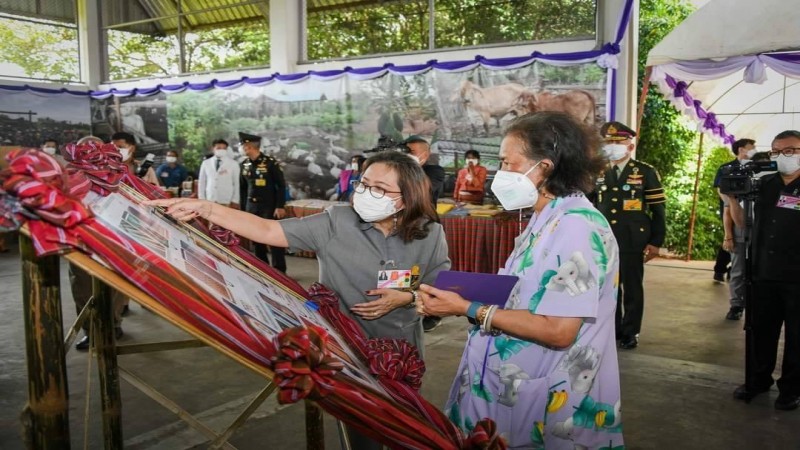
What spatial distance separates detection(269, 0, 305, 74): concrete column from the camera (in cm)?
1053

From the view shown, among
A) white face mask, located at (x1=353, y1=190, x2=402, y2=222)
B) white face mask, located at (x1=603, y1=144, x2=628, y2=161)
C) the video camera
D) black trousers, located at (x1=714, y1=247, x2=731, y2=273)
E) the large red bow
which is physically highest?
the video camera

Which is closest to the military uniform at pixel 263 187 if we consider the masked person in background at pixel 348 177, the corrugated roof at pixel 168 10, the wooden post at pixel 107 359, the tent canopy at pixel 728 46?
the masked person in background at pixel 348 177

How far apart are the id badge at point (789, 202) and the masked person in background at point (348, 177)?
574cm

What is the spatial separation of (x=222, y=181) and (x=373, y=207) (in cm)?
759

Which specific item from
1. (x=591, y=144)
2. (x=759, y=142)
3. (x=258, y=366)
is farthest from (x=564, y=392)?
(x=759, y=142)

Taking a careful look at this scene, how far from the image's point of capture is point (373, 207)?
6.21 ft

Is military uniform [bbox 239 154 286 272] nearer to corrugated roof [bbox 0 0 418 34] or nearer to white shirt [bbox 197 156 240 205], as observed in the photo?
white shirt [bbox 197 156 240 205]

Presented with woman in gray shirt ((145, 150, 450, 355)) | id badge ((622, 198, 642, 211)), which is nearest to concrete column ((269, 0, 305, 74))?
id badge ((622, 198, 642, 211))

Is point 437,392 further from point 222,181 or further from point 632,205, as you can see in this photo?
point 222,181

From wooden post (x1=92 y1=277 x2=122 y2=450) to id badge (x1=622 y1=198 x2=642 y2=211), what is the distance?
3.64 meters

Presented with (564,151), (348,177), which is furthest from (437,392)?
(348,177)

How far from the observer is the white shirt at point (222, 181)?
29.5 feet

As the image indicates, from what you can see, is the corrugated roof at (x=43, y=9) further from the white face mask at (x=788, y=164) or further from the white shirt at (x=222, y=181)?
the white face mask at (x=788, y=164)

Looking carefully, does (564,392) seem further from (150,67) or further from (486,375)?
(150,67)
